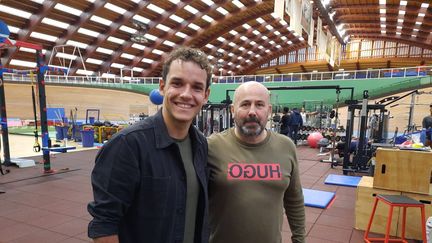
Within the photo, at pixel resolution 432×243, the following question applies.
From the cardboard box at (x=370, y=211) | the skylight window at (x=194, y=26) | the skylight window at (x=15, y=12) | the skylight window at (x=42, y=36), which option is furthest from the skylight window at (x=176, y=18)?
the cardboard box at (x=370, y=211)

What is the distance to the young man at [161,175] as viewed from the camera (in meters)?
0.92

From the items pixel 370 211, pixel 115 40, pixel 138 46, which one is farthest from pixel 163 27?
pixel 370 211

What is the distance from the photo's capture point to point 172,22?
23984 mm

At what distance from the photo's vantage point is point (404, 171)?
2910 millimetres

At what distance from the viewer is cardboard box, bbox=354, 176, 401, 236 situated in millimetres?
3023

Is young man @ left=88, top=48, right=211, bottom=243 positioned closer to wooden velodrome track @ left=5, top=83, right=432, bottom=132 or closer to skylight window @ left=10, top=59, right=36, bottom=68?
wooden velodrome track @ left=5, top=83, right=432, bottom=132

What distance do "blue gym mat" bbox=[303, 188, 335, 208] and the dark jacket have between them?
3.46 meters

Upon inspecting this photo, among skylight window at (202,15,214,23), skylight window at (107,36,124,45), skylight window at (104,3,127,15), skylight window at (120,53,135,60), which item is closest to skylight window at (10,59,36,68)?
skylight window at (107,36,124,45)

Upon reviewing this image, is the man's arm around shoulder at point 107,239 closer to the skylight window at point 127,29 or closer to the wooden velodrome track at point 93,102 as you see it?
the wooden velodrome track at point 93,102

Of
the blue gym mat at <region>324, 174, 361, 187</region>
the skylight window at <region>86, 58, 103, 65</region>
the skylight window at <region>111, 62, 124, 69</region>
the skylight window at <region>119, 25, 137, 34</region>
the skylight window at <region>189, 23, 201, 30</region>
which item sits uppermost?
the skylight window at <region>189, 23, 201, 30</region>

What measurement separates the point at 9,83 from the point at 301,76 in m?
21.4

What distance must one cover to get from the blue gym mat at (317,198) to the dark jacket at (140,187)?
11.4ft

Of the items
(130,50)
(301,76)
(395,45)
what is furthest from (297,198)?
(395,45)

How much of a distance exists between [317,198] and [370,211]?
1176 millimetres
